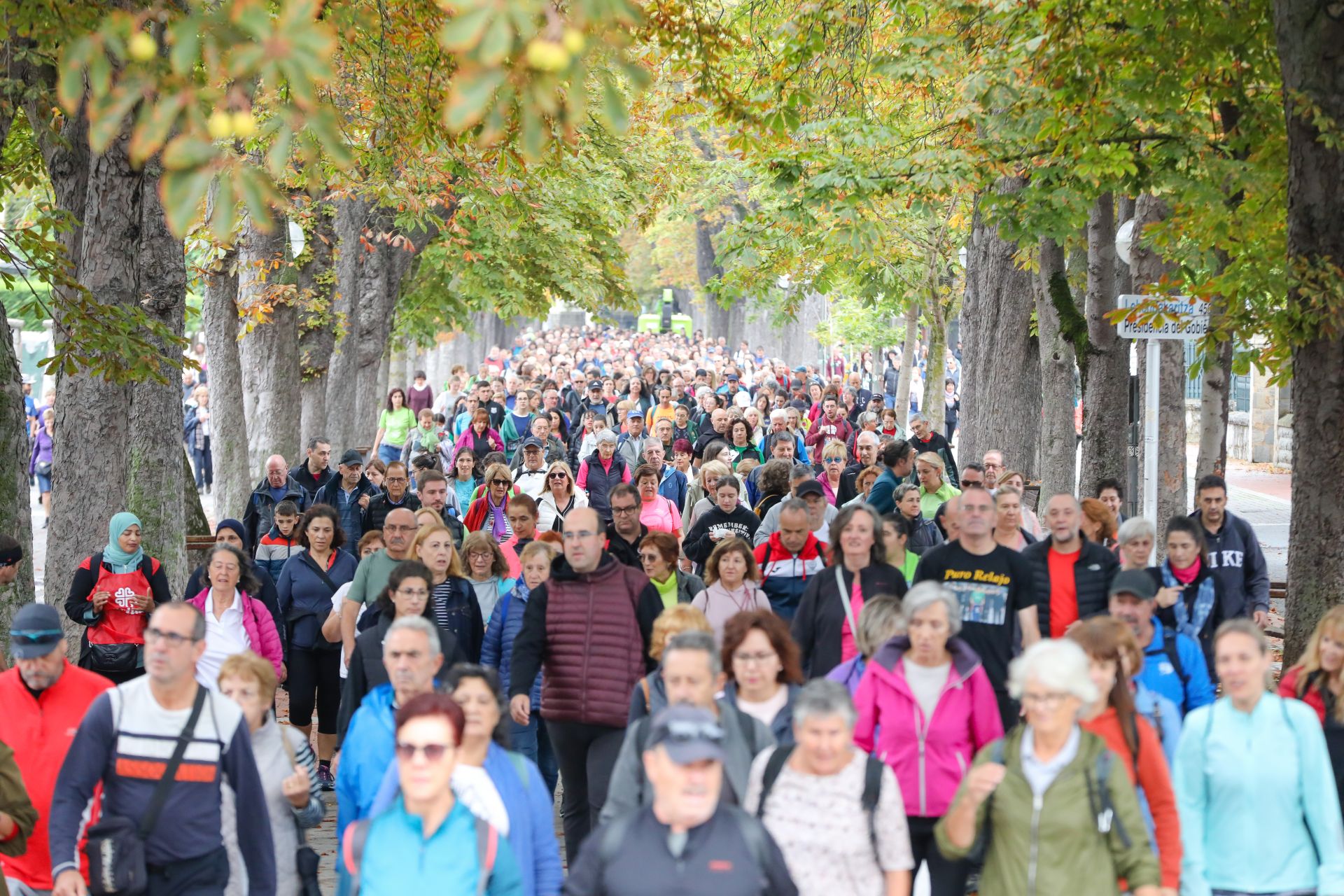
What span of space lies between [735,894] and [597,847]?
16.0 inches

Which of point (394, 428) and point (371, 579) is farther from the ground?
point (394, 428)

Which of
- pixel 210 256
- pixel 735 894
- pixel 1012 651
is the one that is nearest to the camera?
pixel 735 894

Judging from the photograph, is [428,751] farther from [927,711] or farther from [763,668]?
[927,711]

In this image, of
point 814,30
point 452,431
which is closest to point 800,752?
point 814,30

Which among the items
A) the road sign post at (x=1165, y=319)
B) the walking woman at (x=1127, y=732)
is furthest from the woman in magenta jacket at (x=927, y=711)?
the road sign post at (x=1165, y=319)

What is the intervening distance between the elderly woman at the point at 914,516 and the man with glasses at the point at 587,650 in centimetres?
391

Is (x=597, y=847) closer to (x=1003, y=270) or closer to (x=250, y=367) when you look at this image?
(x=1003, y=270)

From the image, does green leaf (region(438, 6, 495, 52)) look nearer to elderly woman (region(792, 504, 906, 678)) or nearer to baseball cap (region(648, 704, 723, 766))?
baseball cap (region(648, 704, 723, 766))

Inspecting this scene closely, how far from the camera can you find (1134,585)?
6.95 metres

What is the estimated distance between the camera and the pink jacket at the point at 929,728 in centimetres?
620

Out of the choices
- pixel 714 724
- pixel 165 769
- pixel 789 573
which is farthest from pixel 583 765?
pixel 714 724

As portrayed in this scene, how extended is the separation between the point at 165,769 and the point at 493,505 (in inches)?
294

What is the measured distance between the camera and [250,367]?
68.3 feet

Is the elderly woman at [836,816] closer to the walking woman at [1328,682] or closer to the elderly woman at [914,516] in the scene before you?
the walking woman at [1328,682]
